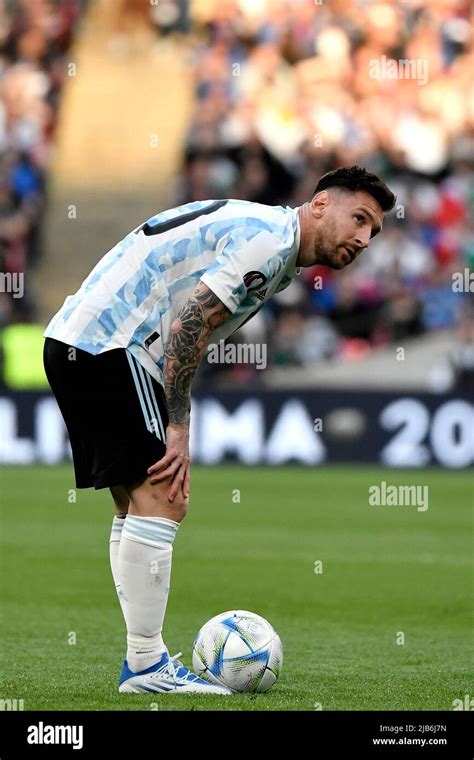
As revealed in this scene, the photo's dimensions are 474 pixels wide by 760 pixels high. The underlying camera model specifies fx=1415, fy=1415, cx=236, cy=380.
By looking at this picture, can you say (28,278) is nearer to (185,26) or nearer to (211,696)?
(185,26)

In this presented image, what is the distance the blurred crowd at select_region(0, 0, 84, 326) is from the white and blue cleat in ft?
43.8

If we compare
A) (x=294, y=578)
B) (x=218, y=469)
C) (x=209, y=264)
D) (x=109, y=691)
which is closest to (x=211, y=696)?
(x=109, y=691)

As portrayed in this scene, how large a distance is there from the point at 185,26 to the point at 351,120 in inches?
119

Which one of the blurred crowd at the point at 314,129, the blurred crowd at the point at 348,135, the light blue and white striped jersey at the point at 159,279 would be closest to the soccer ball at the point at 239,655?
the light blue and white striped jersey at the point at 159,279

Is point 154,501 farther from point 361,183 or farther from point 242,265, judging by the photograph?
point 361,183

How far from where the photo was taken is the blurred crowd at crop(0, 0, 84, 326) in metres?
→ 19.6

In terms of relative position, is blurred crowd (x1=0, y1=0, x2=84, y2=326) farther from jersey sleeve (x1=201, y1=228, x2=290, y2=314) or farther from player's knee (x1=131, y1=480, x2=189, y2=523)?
jersey sleeve (x1=201, y1=228, x2=290, y2=314)

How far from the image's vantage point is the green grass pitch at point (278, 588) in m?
5.64

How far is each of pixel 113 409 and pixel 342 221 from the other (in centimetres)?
113

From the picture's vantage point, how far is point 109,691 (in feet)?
17.9

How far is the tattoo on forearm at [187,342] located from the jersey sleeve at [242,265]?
0.04m

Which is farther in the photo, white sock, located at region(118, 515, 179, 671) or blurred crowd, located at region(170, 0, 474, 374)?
blurred crowd, located at region(170, 0, 474, 374)

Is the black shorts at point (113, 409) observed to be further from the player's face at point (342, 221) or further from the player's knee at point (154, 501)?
the player's face at point (342, 221)

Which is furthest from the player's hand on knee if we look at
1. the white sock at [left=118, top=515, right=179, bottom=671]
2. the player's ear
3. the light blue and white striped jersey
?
the player's ear
